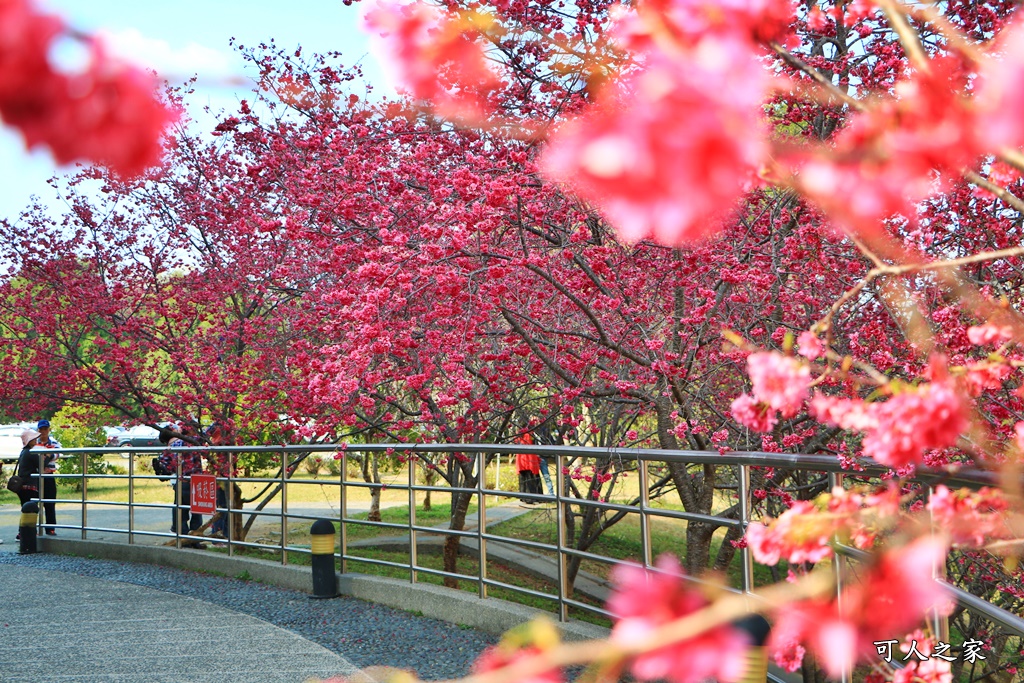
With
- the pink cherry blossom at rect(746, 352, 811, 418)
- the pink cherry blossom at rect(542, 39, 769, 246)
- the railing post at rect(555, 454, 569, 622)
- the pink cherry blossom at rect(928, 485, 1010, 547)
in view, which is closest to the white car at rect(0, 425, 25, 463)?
the railing post at rect(555, 454, 569, 622)

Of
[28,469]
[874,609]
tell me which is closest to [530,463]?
[28,469]

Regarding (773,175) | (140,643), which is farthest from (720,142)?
(140,643)

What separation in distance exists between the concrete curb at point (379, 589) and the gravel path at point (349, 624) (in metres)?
0.09

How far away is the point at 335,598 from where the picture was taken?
8.45m

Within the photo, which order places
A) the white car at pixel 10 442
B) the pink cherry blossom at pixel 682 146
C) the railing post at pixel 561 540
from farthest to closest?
the white car at pixel 10 442, the railing post at pixel 561 540, the pink cherry blossom at pixel 682 146

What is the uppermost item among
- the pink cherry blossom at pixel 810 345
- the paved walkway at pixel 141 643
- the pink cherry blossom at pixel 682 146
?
the pink cherry blossom at pixel 682 146

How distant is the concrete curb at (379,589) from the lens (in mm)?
6758

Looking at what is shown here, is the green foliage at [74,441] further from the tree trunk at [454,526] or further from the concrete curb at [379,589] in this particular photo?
the tree trunk at [454,526]

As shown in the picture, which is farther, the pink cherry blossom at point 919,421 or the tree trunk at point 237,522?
the tree trunk at point 237,522

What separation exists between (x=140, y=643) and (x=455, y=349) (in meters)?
3.36

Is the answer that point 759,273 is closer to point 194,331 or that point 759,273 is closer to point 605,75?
point 605,75

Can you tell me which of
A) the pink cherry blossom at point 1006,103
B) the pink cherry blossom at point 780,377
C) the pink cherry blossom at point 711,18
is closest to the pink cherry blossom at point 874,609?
the pink cherry blossom at point 1006,103

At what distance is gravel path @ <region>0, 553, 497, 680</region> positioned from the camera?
6.29 m

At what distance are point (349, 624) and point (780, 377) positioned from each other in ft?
19.3
